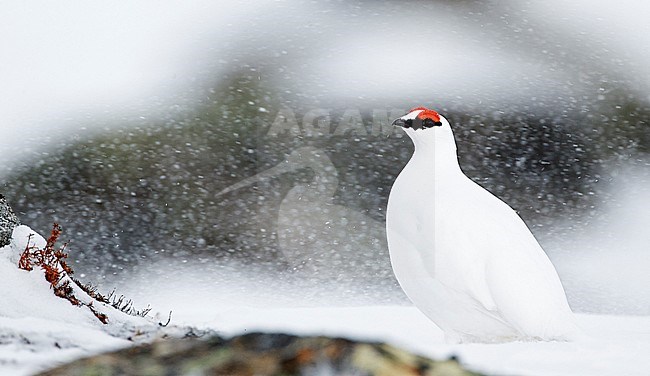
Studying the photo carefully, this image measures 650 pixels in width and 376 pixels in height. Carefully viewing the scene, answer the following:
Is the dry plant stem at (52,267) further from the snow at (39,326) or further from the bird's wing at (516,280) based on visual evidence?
the bird's wing at (516,280)

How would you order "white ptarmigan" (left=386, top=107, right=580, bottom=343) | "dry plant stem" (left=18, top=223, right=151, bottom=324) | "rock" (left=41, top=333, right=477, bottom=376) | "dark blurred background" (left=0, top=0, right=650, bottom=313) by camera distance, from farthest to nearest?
"dark blurred background" (left=0, top=0, right=650, bottom=313)
"white ptarmigan" (left=386, top=107, right=580, bottom=343)
"dry plant stem" (left=18, top=223, right=151, bottom=324)
"rock" (left=41, top=333, right=477, bottom=376)

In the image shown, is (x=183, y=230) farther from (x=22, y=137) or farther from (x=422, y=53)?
(x=422, y=53)

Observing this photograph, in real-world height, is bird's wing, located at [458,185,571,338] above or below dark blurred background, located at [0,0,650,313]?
above

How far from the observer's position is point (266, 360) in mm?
503

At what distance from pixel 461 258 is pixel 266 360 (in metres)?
0.88

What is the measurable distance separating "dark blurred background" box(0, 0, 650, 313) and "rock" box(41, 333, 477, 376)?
3.71m

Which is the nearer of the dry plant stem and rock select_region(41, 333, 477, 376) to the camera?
rock select_region(41, 333, 477, 376)

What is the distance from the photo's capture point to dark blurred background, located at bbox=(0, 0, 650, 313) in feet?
14.2

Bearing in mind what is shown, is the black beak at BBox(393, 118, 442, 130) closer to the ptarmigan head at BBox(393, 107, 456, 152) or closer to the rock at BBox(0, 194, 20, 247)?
the ptarmigan head at BBox(393, 107, 456, 152)

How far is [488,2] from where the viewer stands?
17.7ft

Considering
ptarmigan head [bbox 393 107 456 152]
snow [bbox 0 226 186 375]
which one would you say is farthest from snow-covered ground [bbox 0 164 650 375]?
ptarmigan head [bbox 393 107 456 152]

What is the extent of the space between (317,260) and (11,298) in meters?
3.30

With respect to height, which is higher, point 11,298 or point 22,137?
point 11,298

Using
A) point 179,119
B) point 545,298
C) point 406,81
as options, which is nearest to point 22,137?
point 179,119
